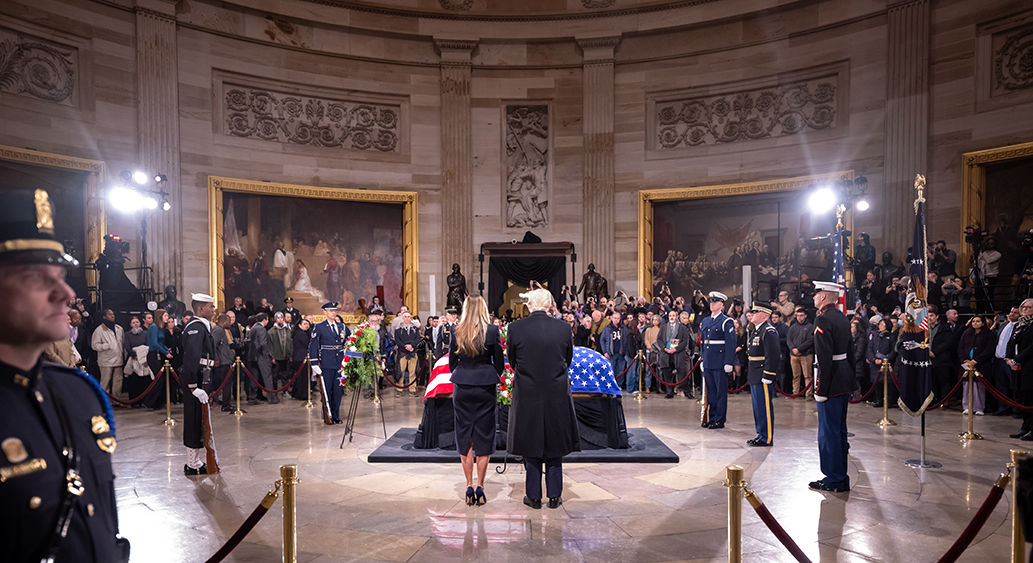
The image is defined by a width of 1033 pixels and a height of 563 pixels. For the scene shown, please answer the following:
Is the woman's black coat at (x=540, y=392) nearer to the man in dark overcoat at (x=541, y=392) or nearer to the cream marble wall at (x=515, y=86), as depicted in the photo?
the man in dark overcoat at (x=541, y=392)

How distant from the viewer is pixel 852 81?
17.7 m

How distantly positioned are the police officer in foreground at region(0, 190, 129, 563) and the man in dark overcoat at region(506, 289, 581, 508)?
13.8ft

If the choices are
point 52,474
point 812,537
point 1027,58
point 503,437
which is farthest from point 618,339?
point 52,474

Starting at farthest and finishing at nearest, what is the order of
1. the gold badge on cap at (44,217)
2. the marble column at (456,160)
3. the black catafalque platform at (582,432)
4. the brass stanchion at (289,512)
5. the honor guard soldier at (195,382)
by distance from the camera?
the marble column at (456,160) → the black catafalque platform at (582,432) → the honor guard soldier at (195,382) → the brass stanchion at (289,512) → the gold badge on cap at (44,217)

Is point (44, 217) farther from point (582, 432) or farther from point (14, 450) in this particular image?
point (582, 432)

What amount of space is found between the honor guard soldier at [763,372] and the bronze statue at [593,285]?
10800mm

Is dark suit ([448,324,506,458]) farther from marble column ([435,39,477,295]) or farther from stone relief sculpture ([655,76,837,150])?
stone relief sculpture ([655,76,837,150])

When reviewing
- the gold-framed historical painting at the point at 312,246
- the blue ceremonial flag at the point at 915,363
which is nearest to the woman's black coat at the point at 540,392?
the blue ceremonial flag at the point at 915,363

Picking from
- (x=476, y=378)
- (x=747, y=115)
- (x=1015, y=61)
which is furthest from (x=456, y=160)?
(x=476, y=378)

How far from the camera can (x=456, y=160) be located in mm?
21000

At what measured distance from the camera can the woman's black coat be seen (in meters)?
5.80

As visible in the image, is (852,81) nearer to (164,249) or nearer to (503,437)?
(503,437)

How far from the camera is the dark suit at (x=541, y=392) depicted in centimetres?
580

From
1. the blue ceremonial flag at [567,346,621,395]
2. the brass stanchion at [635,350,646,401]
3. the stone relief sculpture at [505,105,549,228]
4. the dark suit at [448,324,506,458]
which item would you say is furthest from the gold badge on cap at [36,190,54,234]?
the stone relief sculpture at [505,105,549,228]
